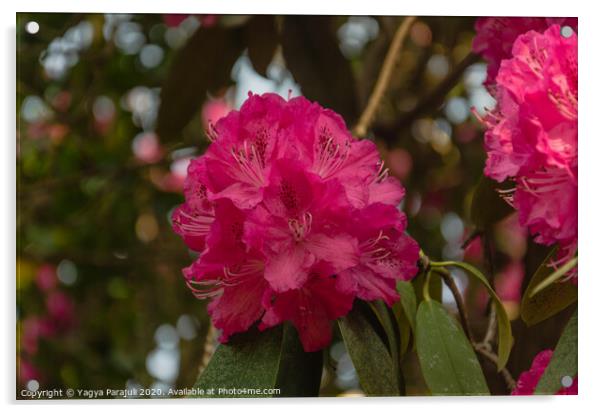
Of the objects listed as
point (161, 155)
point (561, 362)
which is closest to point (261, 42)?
point (161, 155)

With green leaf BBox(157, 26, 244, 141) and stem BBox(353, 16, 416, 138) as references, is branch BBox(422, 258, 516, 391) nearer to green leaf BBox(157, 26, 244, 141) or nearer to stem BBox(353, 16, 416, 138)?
stem BBox(353, 16, 416, 138)

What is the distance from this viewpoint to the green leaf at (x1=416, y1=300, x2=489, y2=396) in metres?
1.20

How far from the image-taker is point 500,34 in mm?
1403

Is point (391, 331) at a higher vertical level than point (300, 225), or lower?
lower

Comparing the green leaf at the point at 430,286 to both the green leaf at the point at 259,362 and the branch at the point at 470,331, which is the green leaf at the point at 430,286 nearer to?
the branch at the point at 470,331

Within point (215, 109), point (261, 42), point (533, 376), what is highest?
point (261, 42)

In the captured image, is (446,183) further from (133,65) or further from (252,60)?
(133,65)

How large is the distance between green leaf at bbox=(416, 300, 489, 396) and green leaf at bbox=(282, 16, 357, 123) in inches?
23.1

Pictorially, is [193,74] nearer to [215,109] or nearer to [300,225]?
[215,109]

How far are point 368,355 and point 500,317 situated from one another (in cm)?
20

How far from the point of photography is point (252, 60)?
1.69 m
